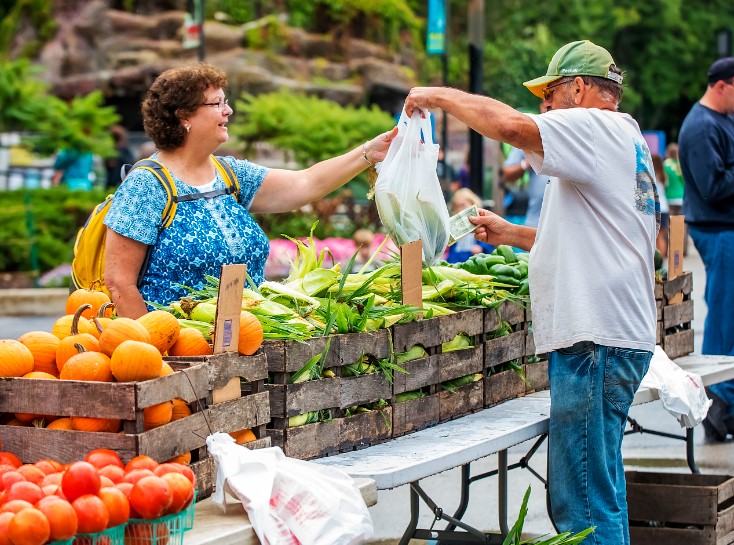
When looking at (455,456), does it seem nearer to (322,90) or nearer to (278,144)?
(278,144)

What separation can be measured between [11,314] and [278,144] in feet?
13.9

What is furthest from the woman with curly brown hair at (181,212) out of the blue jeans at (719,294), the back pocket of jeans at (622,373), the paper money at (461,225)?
the blue jeans at (719,294)

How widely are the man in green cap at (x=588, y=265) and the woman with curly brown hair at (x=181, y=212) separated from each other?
0.96 metres

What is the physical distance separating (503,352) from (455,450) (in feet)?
3.71

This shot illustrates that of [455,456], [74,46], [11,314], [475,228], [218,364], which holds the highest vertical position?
[74,46]

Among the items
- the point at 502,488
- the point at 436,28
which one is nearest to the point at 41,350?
the point at 502,488

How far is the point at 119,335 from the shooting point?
124 inches

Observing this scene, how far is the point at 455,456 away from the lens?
368cm

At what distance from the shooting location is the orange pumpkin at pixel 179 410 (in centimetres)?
317

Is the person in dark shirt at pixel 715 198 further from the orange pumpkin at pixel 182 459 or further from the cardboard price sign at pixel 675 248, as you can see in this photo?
the orange pumpkin at pixel 182 459

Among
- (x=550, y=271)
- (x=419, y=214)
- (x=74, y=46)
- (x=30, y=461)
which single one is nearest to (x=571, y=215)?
(x=550, y=271)

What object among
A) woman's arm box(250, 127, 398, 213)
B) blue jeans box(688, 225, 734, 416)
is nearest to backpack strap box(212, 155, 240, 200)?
woman's arm box(250, 127, 398, 213)

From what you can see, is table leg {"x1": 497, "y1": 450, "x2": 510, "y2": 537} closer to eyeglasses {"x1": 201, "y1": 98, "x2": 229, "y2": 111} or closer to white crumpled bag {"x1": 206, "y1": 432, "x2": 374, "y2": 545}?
eyeglasses {"x1": 201, "y1": 98, "x2": 229, "y2": 111}

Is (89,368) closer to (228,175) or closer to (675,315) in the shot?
(228,175)
